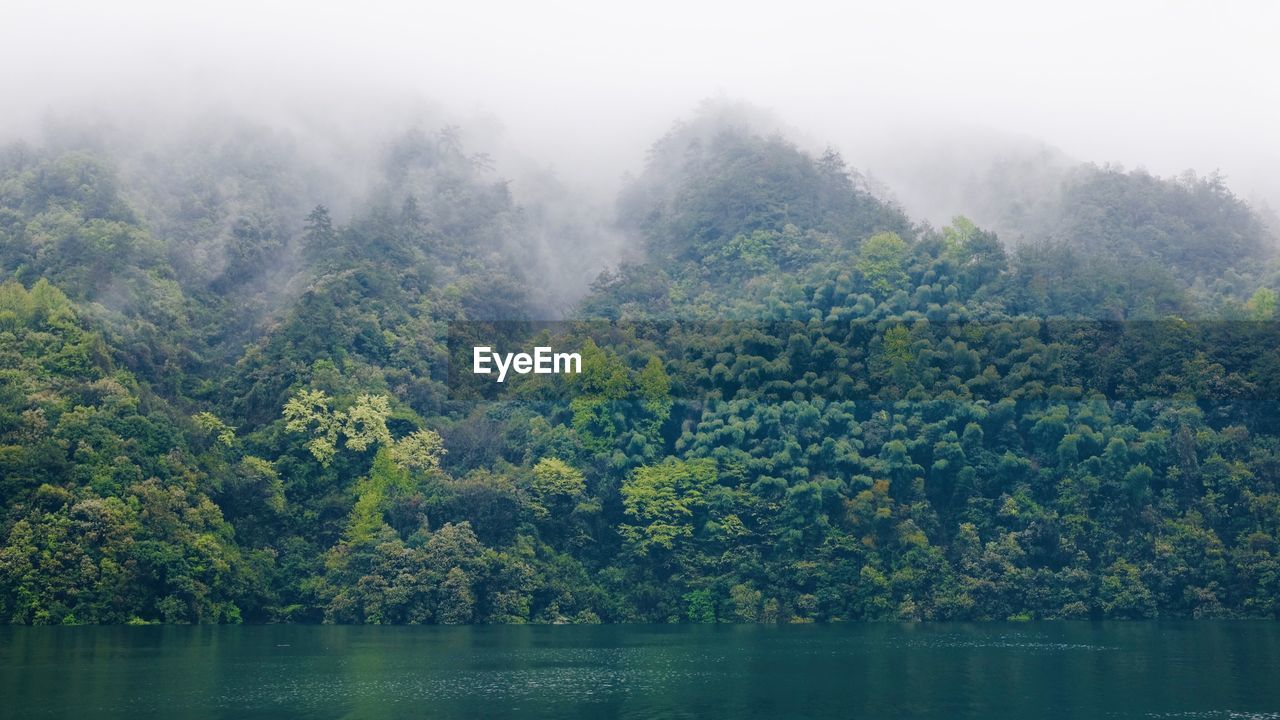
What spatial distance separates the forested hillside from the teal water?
521 centimetres

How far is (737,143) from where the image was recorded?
7831 cm

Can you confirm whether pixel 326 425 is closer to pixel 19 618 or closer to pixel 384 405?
pixel 384 405

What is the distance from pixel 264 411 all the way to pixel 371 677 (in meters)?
25.9

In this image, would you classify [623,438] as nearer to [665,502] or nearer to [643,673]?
[665,502]

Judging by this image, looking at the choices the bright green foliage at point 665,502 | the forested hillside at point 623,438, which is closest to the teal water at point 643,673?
the forested hillside at point 623,438

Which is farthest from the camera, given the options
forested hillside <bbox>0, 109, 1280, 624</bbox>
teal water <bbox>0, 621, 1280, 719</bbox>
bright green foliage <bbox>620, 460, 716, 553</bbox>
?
bright green foliage <bbox>620, 460, 716, 553</bbox>

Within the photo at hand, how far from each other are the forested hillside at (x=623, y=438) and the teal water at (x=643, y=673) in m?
5.21

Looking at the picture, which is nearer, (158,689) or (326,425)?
(158,689)

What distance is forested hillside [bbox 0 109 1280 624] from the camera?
47.2m

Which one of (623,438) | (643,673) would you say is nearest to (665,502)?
(623,438)

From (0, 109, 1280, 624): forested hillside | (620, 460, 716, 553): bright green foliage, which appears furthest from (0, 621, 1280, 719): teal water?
(620, 460, 716, 553): bright green foliage

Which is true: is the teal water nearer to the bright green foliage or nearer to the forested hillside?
the forested hillside

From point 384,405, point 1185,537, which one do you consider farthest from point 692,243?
point 1185,537

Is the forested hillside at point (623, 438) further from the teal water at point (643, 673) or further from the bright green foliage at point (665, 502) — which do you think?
the teal water at point (643, 673)
